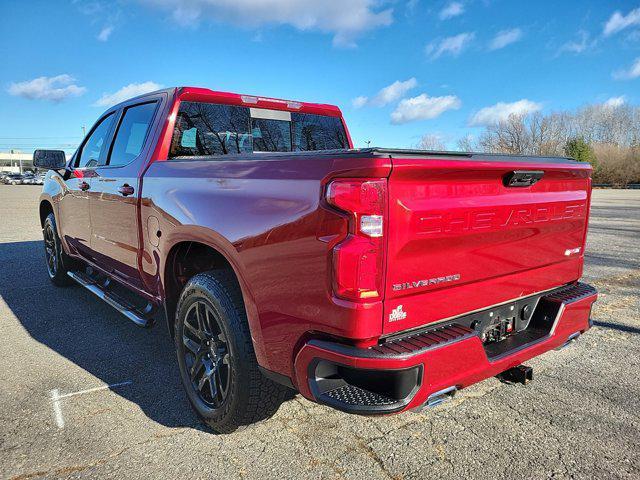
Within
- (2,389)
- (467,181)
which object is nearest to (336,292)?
(467,181)

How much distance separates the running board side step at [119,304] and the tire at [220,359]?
69cm

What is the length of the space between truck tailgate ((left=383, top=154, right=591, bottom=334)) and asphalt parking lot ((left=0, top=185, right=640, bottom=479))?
2.69 feet

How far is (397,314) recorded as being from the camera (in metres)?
2.03

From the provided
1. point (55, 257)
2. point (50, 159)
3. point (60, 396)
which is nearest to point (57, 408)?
point (60, 396)

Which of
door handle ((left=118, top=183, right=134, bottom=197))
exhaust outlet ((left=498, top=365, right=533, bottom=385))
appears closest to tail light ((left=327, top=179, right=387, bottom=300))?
exhaust outlet ((left=498, top=365, right=533, bottom=385))

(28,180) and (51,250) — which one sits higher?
(51,250)

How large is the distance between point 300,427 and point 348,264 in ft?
4.49

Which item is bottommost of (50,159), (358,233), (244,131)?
(358,233)

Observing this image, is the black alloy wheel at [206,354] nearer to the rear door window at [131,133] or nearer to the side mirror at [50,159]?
the rear door window at [131,133]

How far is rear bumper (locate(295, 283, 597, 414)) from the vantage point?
1929mm

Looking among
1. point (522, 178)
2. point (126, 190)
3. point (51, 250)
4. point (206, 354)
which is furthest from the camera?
point (51, 250)

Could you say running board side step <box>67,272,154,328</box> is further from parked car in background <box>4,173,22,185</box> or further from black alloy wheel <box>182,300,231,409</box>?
parked car in background <box>4,173,22,185</box>

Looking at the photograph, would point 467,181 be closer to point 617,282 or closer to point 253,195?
point 253,195

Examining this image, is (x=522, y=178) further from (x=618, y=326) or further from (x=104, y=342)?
(x=104, y=342)
